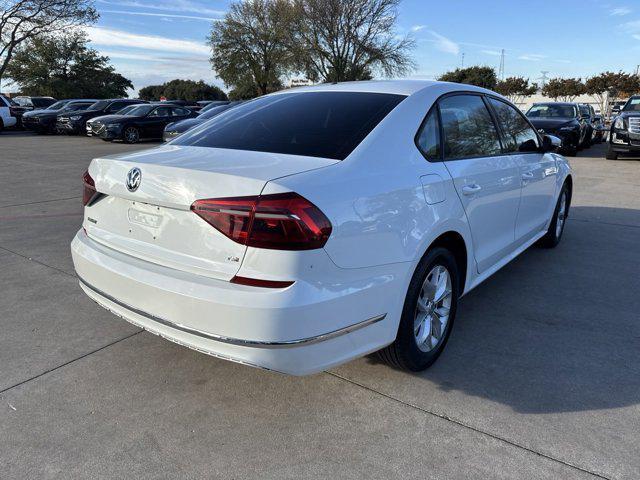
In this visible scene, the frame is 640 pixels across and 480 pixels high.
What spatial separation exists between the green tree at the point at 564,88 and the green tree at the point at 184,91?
1760 inches

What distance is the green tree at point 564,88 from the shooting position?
194 feet

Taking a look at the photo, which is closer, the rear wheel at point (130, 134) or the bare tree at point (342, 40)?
the rear wheel at point (130, 134)

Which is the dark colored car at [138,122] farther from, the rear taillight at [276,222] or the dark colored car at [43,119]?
→ the rear taillight at [276,222]

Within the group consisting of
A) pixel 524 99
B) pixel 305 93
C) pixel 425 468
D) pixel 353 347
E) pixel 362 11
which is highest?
pixel 362 11

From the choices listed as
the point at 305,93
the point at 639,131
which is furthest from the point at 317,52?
the point at 305,93

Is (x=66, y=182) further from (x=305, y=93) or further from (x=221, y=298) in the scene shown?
(x=221, y=298)

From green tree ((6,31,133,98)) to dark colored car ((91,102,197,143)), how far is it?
31.2 meters

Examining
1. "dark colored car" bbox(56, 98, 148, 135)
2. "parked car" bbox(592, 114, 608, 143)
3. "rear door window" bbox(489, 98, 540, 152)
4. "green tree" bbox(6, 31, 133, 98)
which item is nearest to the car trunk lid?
"rear door window" bbox(489, 98, 540, 152)

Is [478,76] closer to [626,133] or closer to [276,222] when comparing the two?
[626,133]

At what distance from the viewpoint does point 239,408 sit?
2.76m

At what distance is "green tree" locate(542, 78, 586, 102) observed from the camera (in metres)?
59.2

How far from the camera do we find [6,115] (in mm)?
24406

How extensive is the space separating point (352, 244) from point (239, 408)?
1.13m

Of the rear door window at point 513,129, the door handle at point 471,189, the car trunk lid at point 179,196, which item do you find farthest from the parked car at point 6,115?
the door handle at point 471,189
